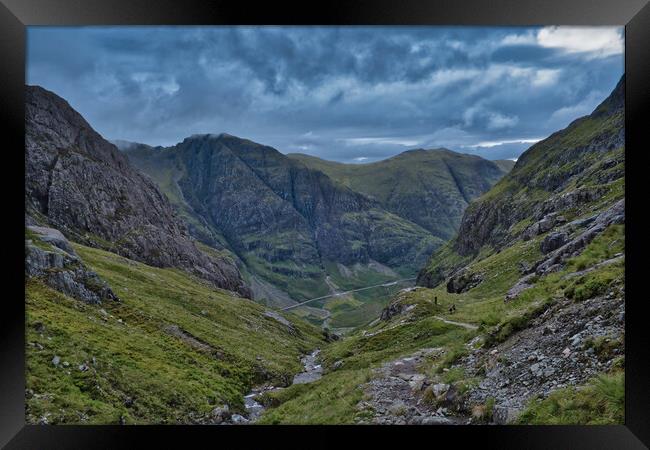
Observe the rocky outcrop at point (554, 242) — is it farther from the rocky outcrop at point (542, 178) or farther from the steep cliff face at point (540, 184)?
the rocky outcrop at point (542, 178)

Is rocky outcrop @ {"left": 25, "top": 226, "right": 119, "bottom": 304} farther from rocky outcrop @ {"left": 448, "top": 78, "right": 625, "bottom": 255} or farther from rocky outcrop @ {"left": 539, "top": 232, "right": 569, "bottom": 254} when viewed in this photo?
rocky outcrop @ {"left": 448, "top": 78, "right": 625, "bottom": 255}

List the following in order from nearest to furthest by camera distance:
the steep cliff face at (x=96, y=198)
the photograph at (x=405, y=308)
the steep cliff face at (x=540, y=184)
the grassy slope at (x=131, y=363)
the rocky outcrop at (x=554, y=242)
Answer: the photograph at (x=405, y=308)
the grassy slope at (x=131, y=363)
the rocky outcrop at (x=554, y=242)
the steep cliff face at (x=540, y=184)
the steep cliff face at (x=96, y=198)

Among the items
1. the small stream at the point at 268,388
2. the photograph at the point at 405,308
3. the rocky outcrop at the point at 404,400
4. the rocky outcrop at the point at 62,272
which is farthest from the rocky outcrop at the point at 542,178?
the rocky outcrop at the point at 62,272

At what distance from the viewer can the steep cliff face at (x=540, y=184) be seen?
5747 centimetres

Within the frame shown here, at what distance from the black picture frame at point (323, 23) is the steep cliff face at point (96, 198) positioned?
46.3m

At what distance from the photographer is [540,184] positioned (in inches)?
3361

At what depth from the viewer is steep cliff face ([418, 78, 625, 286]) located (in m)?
57.5

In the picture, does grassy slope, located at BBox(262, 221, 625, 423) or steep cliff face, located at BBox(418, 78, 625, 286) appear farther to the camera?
steep cliff face, located at BBox(418, 78, 625, 286)

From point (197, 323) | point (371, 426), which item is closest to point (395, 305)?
point (197, 323)

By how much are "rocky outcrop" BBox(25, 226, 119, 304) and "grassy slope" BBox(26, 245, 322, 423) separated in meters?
0.93

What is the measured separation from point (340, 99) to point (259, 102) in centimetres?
574

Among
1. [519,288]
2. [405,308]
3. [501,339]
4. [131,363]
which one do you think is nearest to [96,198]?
[405,308]

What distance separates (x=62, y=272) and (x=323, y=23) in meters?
21.8

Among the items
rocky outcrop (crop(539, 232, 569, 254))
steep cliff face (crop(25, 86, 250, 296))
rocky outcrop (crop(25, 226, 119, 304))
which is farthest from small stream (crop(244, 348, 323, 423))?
steep cliff face (crop(25, 86, 250, 296))
